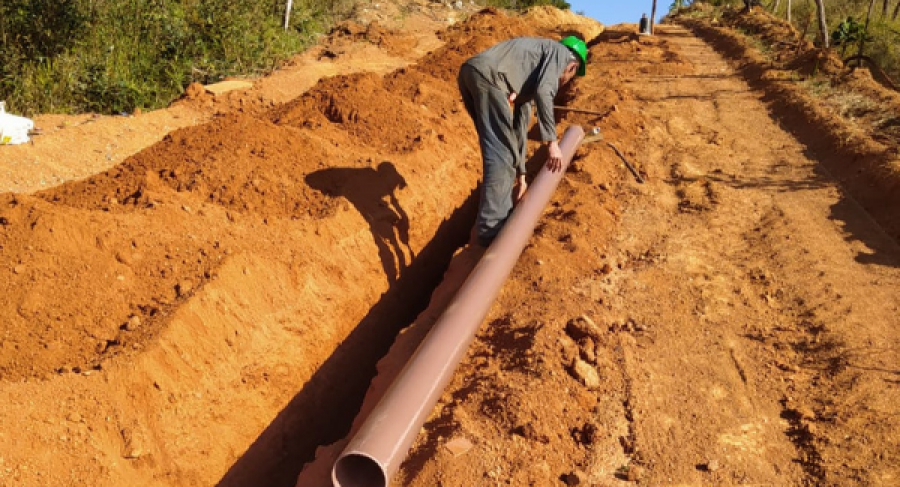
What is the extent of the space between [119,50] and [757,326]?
7950 millimetres

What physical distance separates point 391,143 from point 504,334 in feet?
10.5

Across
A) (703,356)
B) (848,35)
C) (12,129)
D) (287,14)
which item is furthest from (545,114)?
(848,35)

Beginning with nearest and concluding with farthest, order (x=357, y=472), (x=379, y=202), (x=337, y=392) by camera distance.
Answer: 1. (x=357, y=472)
2. (x=337, y=392)
3. (x=379, y=202)

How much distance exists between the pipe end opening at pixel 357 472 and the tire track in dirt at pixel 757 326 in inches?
50.5

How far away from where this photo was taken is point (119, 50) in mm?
8852

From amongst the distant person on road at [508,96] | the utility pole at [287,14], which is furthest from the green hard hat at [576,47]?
the utility pole at [287,14]

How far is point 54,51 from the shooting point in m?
8.41

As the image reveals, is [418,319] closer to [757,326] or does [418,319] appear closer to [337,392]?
[337,392]

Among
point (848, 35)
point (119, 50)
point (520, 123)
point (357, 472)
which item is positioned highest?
point (848, 35)

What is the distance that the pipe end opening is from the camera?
3.12 meters

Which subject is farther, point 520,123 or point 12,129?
point 12,129

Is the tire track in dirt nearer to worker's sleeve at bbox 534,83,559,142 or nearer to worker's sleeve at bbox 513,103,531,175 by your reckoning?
worker's sleeve at bbox 513,103,531,175

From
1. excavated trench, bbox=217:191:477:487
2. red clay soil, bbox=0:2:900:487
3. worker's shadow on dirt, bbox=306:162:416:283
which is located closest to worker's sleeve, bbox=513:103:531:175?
red clay soil, bbox=0:2:900:487

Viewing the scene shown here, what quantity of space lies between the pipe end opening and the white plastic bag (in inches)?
217
